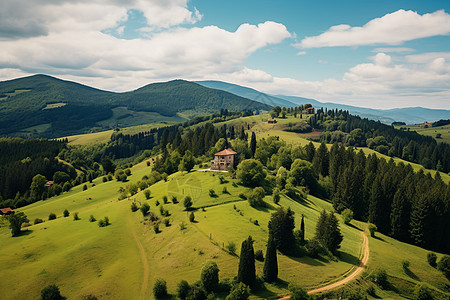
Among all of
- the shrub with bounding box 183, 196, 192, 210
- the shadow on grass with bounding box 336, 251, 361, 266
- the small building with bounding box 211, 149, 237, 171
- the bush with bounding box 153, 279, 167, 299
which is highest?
the small building with bounding box 211, 149, 237, 171

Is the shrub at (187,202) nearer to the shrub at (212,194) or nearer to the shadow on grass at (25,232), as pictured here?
the shrub at (212,194)

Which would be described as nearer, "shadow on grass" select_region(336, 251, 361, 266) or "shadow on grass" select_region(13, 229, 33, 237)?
"shadow on grass" select_region(336, 251, 361, 266)

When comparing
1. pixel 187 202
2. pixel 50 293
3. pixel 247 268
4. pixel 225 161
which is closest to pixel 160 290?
pixel 247 268

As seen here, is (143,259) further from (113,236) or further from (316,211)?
(316,211)

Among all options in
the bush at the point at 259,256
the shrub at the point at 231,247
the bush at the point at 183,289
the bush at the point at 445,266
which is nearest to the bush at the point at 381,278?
the bush at the point at 445,266

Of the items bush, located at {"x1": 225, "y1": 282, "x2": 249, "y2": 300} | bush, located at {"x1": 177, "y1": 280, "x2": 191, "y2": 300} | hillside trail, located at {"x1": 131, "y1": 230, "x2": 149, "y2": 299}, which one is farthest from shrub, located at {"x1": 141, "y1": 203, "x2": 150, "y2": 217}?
bush, located at {"x1": 225, "y1": 282, "x2": 249, "y2": 300}

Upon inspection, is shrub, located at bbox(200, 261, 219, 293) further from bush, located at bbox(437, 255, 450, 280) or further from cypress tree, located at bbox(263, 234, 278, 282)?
bush, located at bbox(437, 255, 450, 280)

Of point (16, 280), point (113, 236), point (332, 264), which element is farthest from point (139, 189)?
point (332, 264)
